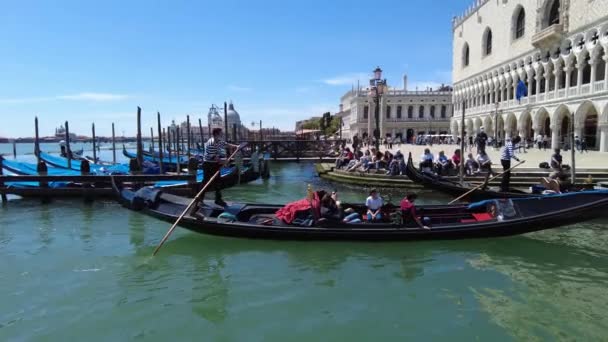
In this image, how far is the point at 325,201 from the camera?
6.48 m

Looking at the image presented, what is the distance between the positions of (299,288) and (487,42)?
3039 cm

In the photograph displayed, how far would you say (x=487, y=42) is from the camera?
101ft

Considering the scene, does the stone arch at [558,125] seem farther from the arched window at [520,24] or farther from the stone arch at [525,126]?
the arched window at [520,24]

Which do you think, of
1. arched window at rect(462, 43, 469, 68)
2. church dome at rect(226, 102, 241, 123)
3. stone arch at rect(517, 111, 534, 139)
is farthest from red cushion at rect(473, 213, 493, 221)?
church dome at rect(226, 102, 241, 123)

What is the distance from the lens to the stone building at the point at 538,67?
18766mm

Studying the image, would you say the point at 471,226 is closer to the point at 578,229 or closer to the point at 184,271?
the point at 578,229

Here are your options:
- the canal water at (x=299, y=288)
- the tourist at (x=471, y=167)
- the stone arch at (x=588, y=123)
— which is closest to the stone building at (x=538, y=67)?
the stone arch at (x=588, y=123)

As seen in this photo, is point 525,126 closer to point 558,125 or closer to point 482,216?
point 558,125

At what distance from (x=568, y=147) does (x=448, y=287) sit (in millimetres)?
18131

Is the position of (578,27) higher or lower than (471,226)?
higher

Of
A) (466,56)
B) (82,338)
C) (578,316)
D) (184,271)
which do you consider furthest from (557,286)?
(466,56)

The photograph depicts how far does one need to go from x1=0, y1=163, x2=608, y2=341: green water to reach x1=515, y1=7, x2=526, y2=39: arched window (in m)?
21.4

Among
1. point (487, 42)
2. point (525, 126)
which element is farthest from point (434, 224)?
point (487, 42)

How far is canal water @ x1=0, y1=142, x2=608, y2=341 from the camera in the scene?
12.9 ft
